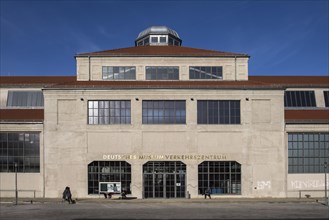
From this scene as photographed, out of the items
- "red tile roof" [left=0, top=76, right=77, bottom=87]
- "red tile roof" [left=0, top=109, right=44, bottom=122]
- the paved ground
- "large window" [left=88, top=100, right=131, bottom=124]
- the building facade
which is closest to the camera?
the paved ground

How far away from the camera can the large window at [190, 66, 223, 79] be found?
168 ft

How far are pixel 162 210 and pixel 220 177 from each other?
43.9 feet

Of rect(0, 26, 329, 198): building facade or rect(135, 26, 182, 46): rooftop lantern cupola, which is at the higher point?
rect(135, 26, 182, 46): rooftop lantern cupola

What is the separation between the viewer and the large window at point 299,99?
53.8m

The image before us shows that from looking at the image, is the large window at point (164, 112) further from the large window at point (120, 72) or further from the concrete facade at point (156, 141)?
the large window at point (120, 72)

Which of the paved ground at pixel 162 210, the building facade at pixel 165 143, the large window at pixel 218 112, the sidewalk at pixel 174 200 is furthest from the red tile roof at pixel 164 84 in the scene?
the paved ground at pixel 162 210

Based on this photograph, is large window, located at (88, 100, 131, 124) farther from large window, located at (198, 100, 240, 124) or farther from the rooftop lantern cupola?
the rooftop lantern cupola

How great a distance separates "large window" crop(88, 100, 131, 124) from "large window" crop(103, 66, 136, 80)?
361 centimetres

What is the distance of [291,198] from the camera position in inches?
1873

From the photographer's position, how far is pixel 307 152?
161 feet

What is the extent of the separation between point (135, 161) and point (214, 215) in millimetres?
17056

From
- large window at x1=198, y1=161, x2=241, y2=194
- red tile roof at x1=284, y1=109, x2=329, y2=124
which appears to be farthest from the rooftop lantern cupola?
large window at x1=198, y1=161, x2=241, y2=194

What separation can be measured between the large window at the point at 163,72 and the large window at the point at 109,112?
4684 mm

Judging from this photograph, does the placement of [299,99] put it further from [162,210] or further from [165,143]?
[162,210]
